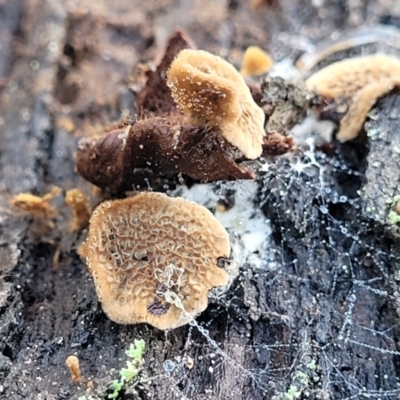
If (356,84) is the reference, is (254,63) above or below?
below

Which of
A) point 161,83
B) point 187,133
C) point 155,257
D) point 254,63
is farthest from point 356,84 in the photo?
point 155,257

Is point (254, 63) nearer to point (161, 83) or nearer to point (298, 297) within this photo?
point (161, 83)

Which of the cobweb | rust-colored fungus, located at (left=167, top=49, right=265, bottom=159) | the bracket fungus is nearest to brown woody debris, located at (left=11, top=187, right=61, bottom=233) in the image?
the bracket fungus

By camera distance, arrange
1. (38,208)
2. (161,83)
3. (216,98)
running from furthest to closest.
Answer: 1. (38,208)
2. (161,83)
3. (216,98)

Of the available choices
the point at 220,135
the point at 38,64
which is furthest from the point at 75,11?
the point at 220,135

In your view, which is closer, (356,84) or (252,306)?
(252,306)

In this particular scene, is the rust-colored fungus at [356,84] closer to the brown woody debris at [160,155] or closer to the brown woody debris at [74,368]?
the brown woody debris at [160,155]

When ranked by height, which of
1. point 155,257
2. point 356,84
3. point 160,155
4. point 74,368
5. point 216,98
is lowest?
point 74,368

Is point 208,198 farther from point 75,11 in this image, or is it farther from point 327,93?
point 75,11
